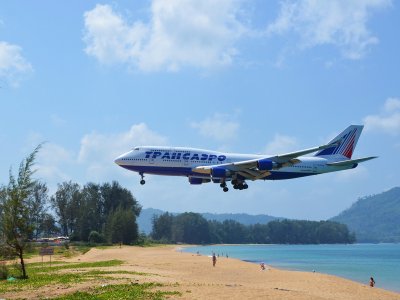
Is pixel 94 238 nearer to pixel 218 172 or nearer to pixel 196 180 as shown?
pixel 196 180

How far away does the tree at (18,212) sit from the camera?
34188 mm

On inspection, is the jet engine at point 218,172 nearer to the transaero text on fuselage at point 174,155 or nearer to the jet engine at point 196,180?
the transaero text on fuselage at point 174,155

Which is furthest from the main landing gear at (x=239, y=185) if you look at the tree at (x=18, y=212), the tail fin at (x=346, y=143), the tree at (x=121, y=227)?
the tree at (x=121, y=227)

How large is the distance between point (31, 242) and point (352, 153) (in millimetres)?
45279

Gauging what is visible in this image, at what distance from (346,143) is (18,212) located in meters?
45.1

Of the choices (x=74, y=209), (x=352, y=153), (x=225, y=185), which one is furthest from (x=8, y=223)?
(x=74, y=209)

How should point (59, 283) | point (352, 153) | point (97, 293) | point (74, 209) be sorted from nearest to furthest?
point (97, 293) < point (59, 283) < point (352, 153) < point (74, 209)

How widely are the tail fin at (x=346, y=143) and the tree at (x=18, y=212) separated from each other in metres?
41.6

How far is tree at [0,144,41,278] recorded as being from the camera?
34.2m

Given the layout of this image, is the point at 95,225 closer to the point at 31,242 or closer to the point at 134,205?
the point at 134,205

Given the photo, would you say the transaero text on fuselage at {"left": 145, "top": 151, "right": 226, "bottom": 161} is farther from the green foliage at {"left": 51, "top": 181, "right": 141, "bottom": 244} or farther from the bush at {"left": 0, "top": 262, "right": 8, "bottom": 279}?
the green foliage at {"left": 51, "top": 181, "right": 141, "bottom": 244}

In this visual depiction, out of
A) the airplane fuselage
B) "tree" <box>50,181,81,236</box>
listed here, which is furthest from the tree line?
the airplane fuselage

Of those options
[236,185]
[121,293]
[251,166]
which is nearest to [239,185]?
[236,185]

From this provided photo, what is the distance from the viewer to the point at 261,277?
52.1m
